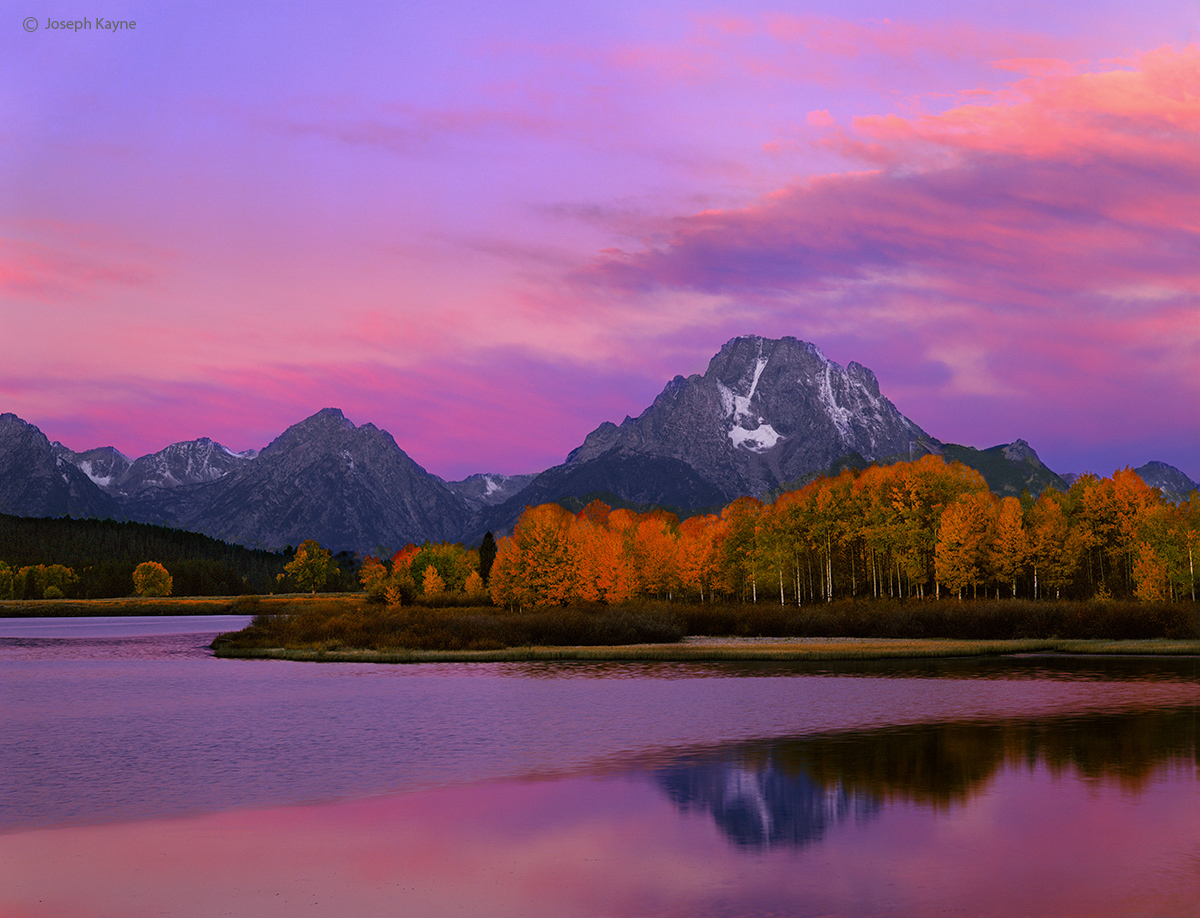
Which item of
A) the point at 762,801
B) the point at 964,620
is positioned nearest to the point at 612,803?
the point at 762,801

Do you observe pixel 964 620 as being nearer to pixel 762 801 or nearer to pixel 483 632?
pixel 483 632

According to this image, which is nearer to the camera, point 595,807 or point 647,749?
point 595,807

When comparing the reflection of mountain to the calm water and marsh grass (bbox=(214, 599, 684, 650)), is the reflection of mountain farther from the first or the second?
marsh grass (bbox=(214, 599, 684, 650))

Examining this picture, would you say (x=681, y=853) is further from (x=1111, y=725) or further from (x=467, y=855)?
(x=1111, y=725)

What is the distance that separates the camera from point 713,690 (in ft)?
179

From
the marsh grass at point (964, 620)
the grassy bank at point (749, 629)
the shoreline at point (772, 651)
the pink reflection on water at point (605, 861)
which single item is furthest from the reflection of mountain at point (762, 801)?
the marsh grass at point (964, 620)

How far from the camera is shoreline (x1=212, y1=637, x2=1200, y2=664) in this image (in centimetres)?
7488

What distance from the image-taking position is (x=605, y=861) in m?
20.7

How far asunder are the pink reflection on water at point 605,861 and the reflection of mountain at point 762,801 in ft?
1.77

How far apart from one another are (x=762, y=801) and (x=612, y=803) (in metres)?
3.81

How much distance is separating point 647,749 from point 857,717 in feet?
38.8

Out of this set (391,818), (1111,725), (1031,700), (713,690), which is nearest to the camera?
(391,818)

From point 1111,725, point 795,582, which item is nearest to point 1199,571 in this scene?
point 795,582

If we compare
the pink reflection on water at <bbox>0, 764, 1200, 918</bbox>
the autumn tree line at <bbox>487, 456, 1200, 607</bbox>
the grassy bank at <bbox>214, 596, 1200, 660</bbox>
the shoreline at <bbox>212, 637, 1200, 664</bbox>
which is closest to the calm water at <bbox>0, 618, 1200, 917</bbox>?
the pink reflection on water at <bbox>0, 764, 1200, 918</bbox>
